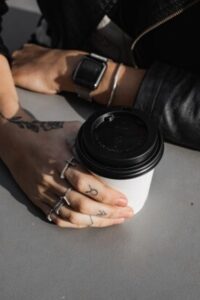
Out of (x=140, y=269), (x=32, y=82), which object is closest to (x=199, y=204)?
(x=140, y=269)

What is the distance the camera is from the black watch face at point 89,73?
93cm

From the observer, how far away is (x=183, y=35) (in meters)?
0.90

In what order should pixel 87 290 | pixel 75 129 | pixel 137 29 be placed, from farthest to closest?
pixel 137 29 → pixel 75 129 → pixel 87 290

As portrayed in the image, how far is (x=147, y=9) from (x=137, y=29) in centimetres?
5

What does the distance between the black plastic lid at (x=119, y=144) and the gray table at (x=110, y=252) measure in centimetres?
16

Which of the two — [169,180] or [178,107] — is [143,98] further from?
[169,180]

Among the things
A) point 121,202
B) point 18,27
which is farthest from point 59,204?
point 18,27

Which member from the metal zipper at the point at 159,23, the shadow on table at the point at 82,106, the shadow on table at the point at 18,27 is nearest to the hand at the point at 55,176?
the shadow on table at the point at 82,106

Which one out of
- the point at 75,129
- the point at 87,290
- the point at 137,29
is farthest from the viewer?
the point at 137,29

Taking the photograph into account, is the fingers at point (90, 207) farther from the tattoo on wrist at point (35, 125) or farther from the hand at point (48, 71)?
the hand at point (48, 71)

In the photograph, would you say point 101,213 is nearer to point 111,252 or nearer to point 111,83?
point 111,252

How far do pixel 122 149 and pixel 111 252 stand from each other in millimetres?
191

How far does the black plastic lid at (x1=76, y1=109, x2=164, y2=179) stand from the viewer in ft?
2.06

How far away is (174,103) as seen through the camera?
841 mm
